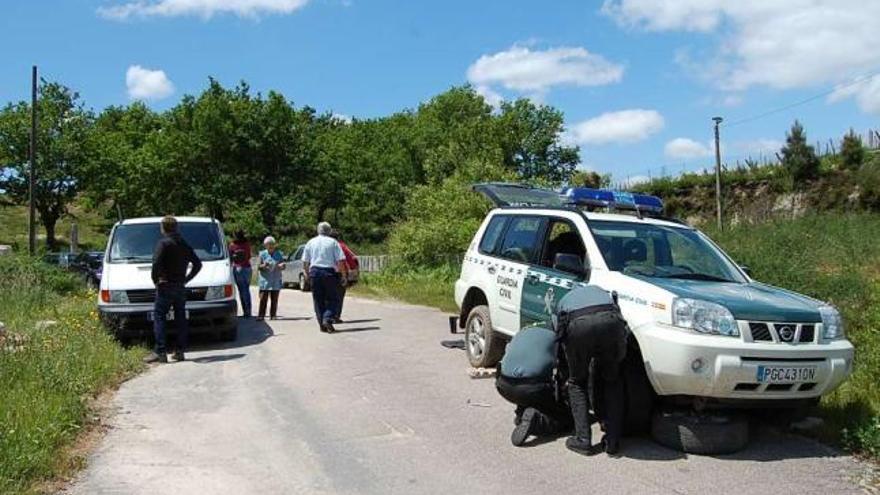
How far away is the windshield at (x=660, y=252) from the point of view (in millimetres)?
7082

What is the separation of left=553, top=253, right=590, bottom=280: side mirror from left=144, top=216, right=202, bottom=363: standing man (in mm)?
5339

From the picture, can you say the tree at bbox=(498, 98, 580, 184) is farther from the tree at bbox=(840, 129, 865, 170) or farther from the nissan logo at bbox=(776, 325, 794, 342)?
the nissan logo at bbox=(776, 325, 794, 342)

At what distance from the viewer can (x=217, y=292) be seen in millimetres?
11445

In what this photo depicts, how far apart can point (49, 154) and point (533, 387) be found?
5276 cm

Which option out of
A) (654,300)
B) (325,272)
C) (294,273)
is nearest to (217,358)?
(325,272)

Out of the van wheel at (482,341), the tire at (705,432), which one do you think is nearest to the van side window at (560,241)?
the van wheel at (482,341)

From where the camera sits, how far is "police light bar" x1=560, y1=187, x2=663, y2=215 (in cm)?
819

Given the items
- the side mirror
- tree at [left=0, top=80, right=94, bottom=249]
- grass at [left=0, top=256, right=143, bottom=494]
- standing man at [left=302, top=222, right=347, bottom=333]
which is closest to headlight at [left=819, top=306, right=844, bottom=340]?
the side mirror

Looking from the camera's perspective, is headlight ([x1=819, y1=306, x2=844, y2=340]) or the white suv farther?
headlight ([x1=819, y1=306, x2=844, y2=340])

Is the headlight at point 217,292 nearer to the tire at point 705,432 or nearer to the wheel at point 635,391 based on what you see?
the wheel at point 635,391

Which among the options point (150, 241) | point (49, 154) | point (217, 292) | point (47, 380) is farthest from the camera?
point (49, 154)

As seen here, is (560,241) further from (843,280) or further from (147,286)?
(147,286)

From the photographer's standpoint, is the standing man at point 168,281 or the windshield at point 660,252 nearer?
the windshield at point 660,252

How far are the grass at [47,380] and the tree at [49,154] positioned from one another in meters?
41.8
